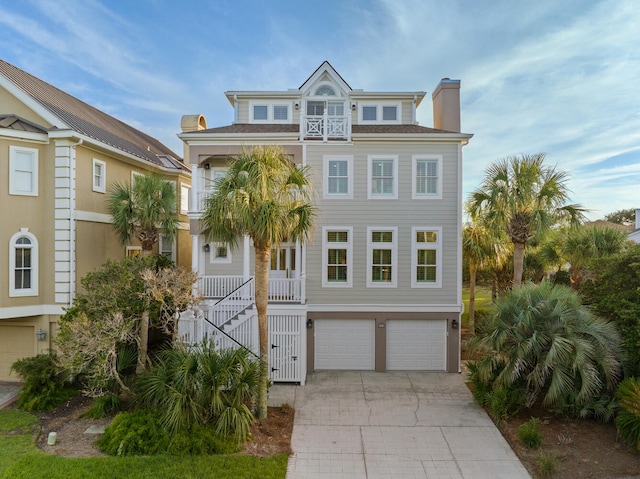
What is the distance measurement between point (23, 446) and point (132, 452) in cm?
256

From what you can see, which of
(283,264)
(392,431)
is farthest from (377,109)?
(392,431)

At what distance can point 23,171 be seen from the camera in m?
11.2

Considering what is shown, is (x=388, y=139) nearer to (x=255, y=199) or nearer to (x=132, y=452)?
(x=255, y=199)

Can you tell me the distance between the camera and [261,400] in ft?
27.8

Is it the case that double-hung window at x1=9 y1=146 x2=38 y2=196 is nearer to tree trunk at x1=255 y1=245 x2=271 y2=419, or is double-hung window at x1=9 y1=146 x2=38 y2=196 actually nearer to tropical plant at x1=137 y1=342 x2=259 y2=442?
tropical plant at x1=137 y1=342 x2=259 y2=442

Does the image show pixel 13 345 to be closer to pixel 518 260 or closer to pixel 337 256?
pixel 337 256

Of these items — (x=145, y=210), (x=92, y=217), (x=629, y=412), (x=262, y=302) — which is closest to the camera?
(x=629, y=412)

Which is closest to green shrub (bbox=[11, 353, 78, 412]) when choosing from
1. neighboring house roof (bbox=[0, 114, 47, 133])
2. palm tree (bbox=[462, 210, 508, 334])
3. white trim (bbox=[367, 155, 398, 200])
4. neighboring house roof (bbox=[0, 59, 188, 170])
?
neighboring house roof (bbox=[0, 114, 47, 133])

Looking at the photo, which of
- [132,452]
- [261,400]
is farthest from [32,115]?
[261,400]

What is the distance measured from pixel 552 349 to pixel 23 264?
15478 millimetres

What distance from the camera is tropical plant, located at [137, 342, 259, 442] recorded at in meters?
7.46

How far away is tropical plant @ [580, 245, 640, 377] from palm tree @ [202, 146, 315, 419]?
7890 millimetres

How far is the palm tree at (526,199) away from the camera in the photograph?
1184 cm

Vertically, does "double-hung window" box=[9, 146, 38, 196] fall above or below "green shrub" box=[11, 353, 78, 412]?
above
